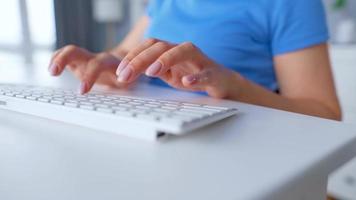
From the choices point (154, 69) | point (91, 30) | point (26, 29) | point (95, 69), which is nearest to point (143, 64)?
point (154, 69)

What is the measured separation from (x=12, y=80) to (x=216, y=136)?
55cm

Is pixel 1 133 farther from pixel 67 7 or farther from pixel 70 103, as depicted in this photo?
pixel 67 7

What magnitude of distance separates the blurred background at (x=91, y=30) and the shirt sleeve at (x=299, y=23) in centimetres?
106

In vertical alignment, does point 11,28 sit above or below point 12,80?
below

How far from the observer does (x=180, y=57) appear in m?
0.44

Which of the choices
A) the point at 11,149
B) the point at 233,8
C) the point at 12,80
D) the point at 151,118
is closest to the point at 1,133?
the point at 11,149

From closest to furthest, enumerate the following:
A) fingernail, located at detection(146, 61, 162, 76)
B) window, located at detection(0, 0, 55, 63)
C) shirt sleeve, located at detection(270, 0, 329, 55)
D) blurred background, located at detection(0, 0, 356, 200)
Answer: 1. fingernail, located at detection(146, 61, 162, 76)
2. shirt sleeve, located at detection(270, 0, 329, 55)
3. blurred background, located at detection(0, 0, 356, 200)
4. window, located at detection(0, 0, 55, 63)

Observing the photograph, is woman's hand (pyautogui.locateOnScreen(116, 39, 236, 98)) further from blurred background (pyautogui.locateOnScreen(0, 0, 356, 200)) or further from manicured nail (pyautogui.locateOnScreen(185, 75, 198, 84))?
blurred background (pyautogui.locateOnScreen(0, 0, 356, 200))

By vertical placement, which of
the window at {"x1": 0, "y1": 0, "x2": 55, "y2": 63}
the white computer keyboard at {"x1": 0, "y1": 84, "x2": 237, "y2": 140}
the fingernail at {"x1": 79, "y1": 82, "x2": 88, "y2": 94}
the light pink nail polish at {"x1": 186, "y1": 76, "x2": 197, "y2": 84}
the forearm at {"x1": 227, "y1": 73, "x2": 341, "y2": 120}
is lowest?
the window at {"x1": 0, "y1": 0, "x2": 55, "y2": 63}

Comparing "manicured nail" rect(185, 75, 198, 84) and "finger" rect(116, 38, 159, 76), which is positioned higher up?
"finger" rect(116, 38, 159, 76)

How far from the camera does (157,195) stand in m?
0.21

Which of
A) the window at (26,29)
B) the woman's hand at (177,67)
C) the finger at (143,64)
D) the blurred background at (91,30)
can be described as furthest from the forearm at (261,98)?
the window at (26,29)

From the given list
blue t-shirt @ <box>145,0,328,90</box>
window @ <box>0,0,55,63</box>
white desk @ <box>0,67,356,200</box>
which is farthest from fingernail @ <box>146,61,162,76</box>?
window @ <box>0,0,55,63</box>

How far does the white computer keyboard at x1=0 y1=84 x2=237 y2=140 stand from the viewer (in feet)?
1.03
